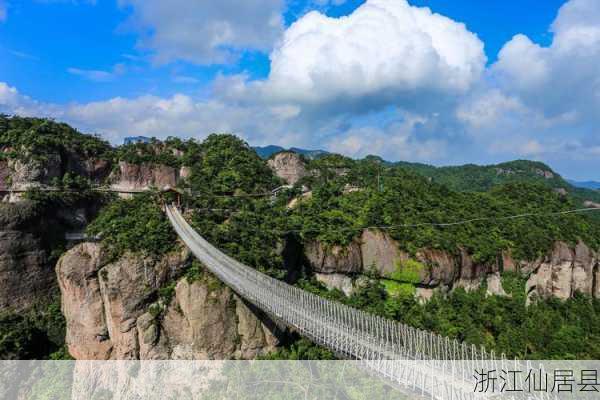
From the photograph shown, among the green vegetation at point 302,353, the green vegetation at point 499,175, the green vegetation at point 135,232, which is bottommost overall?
the green vegetation at point 302,353

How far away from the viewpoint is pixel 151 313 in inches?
687

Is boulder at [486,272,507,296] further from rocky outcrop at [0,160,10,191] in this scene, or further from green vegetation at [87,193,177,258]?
rocky outcrop at [0,160,10,191]

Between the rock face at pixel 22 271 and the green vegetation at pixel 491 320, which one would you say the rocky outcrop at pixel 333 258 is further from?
the rock face at pixel 22 271

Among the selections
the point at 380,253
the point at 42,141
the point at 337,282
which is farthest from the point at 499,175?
the point at 42,141

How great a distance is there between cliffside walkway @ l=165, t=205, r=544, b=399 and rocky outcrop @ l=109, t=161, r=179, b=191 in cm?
2624

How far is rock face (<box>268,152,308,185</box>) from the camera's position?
45562 millimetres

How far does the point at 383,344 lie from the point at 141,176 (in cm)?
3427

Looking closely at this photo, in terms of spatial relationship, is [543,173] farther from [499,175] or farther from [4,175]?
[4,175]

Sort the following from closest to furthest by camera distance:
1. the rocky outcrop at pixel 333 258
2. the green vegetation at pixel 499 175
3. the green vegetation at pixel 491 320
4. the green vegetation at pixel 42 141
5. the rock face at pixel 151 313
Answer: the rock face at pixel 151 313 → the green vegetation at pixel 491 320 → the rocky outcrop at pixel 333 258 → the green vegetation at pixel 42 141 → the green vegetation at pixel 499 175

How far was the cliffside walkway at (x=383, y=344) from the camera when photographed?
7.18 m

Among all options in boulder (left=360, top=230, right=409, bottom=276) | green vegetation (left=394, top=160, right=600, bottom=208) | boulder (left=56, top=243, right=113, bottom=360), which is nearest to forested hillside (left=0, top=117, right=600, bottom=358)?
boulder (left=360, top=230, right=409, bottom=276)

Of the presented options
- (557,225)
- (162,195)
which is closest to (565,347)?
(557,225)

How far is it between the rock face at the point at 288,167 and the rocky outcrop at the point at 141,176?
12.5 meters

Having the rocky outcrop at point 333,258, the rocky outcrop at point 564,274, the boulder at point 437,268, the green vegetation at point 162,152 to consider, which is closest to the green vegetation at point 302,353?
the rocky outcrop at point 333,258
